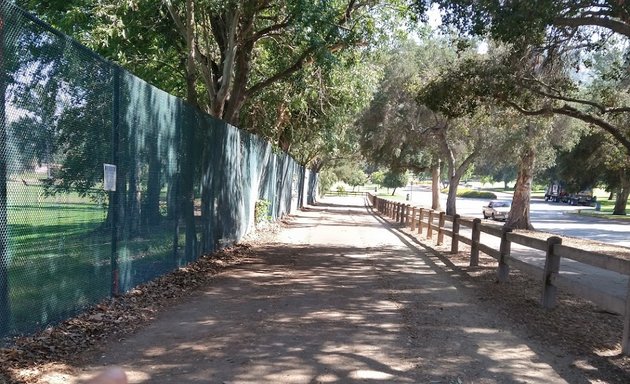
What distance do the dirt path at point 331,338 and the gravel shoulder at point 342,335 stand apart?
14mm

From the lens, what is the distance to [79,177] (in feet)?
18.7

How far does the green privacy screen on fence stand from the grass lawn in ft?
0.04

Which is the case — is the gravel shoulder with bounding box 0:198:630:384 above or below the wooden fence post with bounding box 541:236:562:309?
below

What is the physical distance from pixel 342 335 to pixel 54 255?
9.94ft

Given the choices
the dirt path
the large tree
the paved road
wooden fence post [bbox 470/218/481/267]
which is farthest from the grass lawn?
the paved road

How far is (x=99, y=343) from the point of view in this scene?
217 inches

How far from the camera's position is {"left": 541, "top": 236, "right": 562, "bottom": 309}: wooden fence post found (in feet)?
24.9

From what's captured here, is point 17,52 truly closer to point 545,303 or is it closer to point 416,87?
point 545,303

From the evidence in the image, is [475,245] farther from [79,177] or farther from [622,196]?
[622,196]

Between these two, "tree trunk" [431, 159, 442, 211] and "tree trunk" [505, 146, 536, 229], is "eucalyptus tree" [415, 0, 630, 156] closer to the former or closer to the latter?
"tree trunk" [505, 146, 536, 229]

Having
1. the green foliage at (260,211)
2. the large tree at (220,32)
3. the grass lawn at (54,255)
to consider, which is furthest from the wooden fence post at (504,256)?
the green foliage at (260,211)

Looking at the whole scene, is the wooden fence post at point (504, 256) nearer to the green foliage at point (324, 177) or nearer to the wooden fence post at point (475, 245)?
the wooden fence post at point (475, 245)

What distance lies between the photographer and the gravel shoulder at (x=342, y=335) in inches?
194

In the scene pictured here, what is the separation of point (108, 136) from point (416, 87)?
52.2ft
